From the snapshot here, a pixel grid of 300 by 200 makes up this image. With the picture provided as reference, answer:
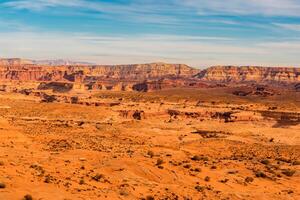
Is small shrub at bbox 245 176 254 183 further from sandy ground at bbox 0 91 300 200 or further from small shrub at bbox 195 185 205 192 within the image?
small shrub at bbox 195 185 205 192

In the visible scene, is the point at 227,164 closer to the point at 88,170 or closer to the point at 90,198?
the point at 88,170

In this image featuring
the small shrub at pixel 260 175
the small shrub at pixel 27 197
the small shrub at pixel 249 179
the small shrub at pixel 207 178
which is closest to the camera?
the small shrub at pixel 27 197

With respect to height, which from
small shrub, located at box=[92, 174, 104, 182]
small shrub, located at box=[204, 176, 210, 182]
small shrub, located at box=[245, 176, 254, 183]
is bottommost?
small shrub, located at box=[245, 176, 254, 183]

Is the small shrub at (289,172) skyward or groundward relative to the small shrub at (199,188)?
groundward

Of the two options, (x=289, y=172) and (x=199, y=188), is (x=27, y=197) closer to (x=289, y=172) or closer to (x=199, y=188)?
(x=199, y=188)

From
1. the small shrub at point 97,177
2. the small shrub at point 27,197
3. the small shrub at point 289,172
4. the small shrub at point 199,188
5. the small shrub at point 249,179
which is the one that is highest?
the small shrub at point 27,197

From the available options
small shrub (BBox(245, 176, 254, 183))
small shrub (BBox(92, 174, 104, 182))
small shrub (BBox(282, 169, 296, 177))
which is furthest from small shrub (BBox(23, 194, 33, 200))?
small shrub (BBox(282, 169, 296, 177))

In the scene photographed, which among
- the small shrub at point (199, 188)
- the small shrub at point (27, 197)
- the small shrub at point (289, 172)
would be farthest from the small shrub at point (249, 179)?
the small shrub at point (27, 197)

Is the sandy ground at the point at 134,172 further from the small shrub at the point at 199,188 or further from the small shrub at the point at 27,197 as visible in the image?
the small shrub at the point at 27,197

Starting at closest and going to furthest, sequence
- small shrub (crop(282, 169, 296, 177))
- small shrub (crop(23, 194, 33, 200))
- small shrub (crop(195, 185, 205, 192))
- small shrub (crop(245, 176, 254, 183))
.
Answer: small shrub (crop(23, 194, 33, 200)), small shrub (crop(195, 185, 205, 192)), small shrub (crop(245, 176, 254, 183)), small shrub (crop(282, 169, 296, 177))

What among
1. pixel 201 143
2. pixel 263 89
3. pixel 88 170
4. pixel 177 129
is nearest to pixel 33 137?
pixel 88 170

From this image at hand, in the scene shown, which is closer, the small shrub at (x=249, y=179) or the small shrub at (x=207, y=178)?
the small shrub at (x=207, y=178)
